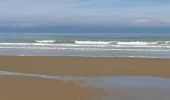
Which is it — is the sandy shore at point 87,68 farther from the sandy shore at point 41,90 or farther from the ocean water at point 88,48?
the ocean water at point 88,48

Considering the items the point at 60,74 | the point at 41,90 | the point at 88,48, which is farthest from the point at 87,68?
the point at 88,48

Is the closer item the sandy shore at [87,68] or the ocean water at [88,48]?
the sandy shore at [87,68]

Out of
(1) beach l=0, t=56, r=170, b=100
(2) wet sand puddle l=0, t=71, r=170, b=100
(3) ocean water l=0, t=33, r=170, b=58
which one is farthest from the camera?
(3) ocean water l=0, t=33, r=170, b=58

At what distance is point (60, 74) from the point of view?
1502 centimetres

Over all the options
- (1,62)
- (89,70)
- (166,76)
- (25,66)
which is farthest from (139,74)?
(1,62)

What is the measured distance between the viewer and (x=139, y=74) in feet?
49.7

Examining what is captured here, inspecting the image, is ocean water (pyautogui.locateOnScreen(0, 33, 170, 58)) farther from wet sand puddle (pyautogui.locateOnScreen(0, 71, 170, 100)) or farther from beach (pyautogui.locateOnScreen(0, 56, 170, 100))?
wet sand puddle (pyautogui.locateOnScreen(0, 71, 170, 100))

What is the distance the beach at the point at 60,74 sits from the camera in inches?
414

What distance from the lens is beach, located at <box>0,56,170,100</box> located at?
10.5 metres

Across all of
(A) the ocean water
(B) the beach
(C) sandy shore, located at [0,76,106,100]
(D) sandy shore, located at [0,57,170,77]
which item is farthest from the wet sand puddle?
(A) the ocean water

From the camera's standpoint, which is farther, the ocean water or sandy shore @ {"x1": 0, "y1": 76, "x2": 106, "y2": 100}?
the ocean water

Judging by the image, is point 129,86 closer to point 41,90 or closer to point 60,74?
point 41,90

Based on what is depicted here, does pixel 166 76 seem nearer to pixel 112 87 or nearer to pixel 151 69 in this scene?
pixel 151 69

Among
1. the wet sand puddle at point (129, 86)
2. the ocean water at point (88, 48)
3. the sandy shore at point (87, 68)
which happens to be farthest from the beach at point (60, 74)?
the ocean water at point (88, 48)
